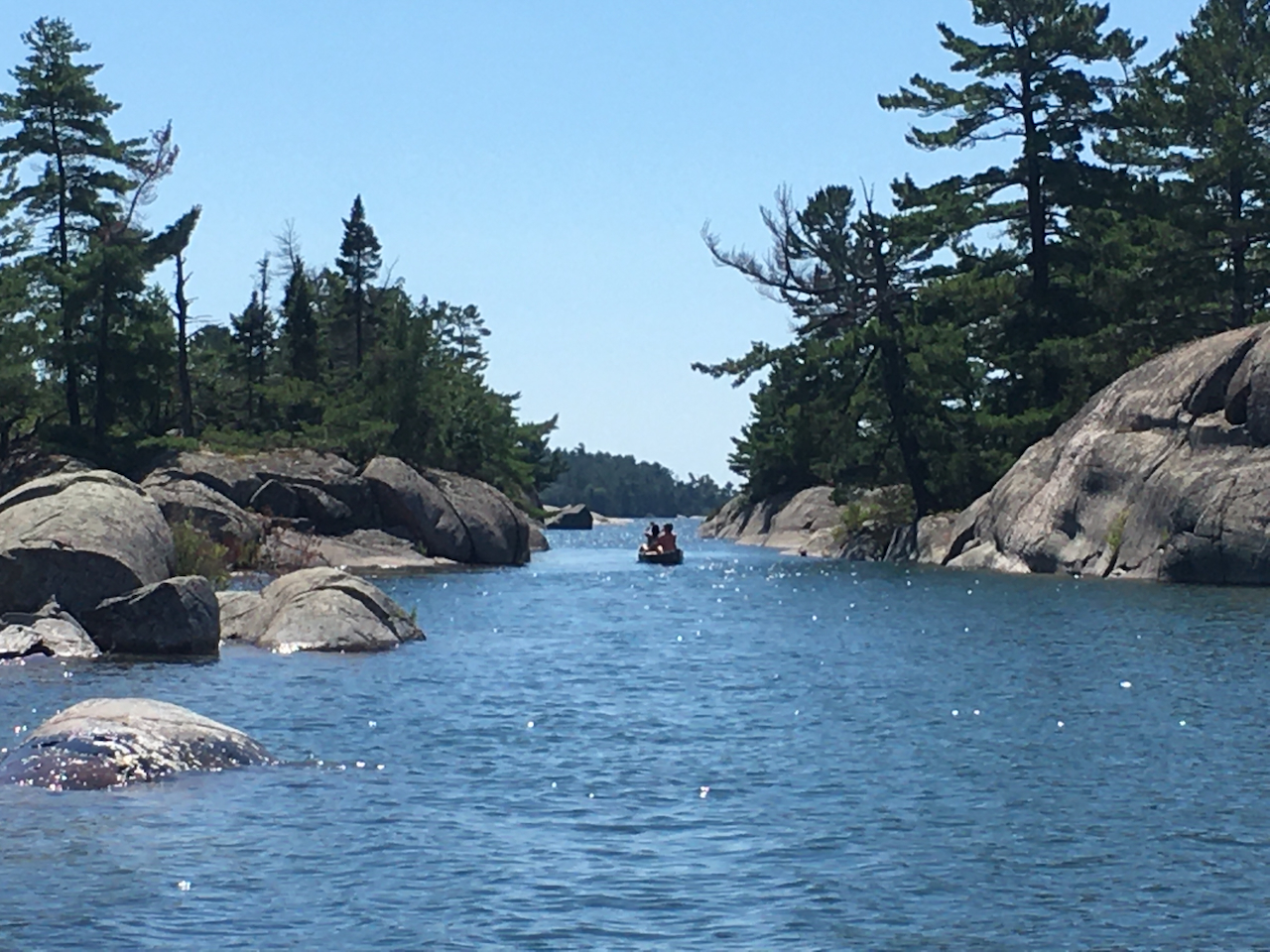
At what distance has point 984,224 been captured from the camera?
65.4 m

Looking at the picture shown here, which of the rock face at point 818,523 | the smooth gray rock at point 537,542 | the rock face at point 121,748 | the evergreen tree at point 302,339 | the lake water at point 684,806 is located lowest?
the lake water at point 684,806

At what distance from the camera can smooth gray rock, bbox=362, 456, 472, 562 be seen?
Answer: 213 feet

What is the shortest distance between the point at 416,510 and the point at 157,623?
119ft

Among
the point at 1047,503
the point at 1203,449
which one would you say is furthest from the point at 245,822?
the point at 1047,503

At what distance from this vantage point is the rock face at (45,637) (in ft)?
90.9

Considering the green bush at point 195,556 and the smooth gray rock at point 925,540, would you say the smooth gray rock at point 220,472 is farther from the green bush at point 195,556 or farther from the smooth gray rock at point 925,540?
the smooth gray rock at point 925,540

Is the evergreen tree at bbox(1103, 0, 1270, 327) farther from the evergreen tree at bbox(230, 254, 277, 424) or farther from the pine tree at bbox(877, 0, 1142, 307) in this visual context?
the evergreen tree at bbox(230, 254, 277, 424)

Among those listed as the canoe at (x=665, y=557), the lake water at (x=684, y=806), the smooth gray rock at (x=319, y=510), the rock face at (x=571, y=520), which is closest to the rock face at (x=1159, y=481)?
the lake water at (x=684, y=806)

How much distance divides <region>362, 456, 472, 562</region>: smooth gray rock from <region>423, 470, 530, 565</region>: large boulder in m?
0.90

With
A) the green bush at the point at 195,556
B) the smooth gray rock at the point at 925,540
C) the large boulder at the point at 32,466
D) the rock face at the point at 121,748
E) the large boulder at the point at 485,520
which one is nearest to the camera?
the rock face at the point at 121,748

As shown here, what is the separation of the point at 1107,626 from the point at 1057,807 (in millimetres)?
18464

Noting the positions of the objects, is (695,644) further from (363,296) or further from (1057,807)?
(363,296)

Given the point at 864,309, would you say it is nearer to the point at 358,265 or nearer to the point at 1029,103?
the point at 1029,103

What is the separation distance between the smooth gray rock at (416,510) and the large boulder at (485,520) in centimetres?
90
